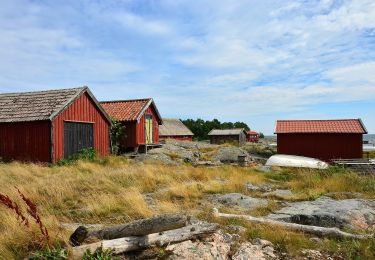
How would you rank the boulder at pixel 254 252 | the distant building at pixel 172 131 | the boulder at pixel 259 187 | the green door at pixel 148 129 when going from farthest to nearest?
the distant building at pixel 172 131 < the green door at pixel 148 129 < the boulder at pixel 259 187 < the boulder at pixel 254 252

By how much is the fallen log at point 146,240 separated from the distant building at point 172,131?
4202 cm

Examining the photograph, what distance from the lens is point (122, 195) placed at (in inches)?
335

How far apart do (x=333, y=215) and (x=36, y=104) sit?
1592 centimetres

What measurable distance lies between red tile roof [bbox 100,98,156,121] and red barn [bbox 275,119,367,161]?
1118 centimetres

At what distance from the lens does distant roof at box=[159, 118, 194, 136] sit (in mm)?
48719

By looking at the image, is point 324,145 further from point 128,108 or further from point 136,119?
point 128,108

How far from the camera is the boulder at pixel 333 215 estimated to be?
7246mm

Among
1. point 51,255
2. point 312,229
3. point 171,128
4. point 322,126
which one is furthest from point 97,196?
point 171,128

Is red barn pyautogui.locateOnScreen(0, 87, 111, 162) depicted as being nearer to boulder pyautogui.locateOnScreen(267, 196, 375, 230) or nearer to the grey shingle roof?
the grey shingle roof

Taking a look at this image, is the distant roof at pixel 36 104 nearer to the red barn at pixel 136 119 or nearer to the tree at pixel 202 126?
the red barn at pixel 136 119

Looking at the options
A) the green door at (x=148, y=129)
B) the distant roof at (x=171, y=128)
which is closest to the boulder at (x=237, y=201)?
the green door at (x=148, y=129)

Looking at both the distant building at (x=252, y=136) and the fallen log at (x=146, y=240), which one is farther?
the distant building at (x=252, y=136)

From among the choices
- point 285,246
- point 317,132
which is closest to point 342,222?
point 285,246

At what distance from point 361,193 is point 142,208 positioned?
719 cm
